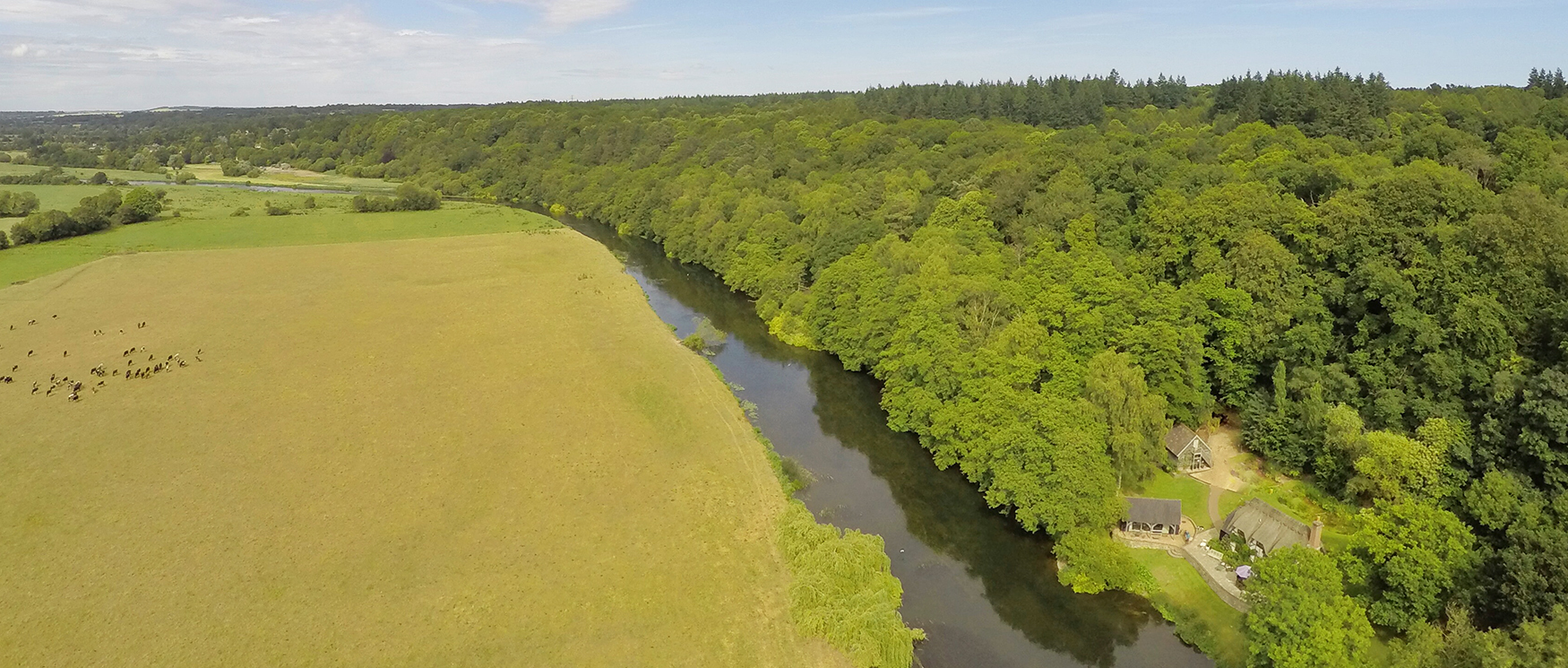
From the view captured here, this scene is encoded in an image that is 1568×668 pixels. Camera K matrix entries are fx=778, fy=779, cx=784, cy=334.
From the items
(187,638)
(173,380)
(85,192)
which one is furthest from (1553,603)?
(85,192)

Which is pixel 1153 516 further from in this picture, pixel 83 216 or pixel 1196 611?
pixel 83 216

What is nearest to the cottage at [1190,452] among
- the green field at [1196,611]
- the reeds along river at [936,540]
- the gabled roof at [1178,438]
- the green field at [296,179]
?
the gabled roof at [1178,438]

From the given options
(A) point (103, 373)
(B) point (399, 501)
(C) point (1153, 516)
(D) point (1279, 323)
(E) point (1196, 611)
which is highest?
(D) point (1279, 323)

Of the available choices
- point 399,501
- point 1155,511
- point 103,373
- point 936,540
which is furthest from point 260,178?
point 1155,511

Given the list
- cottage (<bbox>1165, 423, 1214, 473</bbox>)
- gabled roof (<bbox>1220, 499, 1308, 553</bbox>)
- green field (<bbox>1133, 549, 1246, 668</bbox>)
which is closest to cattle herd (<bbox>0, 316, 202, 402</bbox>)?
green field (<bbox>1133, 549, 1246, 668</bbox>)

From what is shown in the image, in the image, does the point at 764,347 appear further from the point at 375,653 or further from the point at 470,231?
the point at 470,231
